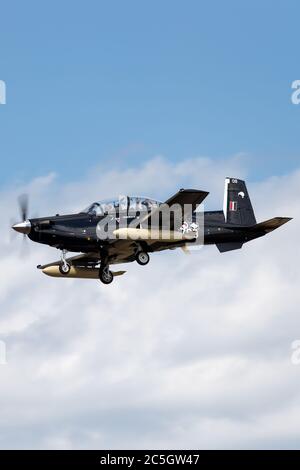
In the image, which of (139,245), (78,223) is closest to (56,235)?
(78,223)

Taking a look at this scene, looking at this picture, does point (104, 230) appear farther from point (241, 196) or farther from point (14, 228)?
point (241, 196)

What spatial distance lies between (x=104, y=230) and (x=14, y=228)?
3.50 m

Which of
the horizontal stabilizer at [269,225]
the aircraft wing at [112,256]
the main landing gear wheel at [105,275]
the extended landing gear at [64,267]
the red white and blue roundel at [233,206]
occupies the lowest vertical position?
the main landing gear wheel at [105,275]

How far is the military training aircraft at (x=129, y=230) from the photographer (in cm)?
4262

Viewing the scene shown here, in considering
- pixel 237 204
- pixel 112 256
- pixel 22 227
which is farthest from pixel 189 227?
pixel 22 227

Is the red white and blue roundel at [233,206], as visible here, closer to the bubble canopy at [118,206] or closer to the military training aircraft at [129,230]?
the military training aircraft at [129,230]

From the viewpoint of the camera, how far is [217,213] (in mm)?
47500

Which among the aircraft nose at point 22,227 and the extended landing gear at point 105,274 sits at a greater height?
the aircraft nose at point 22,227

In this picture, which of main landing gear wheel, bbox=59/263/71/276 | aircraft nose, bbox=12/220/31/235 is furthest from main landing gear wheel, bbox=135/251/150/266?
aircraft nose, bbox=12/220/31/235

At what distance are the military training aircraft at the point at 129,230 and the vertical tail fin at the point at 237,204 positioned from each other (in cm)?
8

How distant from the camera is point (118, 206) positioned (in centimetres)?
4322

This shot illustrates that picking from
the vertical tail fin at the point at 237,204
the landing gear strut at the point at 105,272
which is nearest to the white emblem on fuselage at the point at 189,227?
the vertical tail fin at the point at 237,204

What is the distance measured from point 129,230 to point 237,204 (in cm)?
755

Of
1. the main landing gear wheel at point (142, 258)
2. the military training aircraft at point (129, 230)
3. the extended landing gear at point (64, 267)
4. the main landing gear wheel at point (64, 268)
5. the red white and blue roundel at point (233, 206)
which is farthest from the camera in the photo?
the red white and blue roundel at point (233, 206)
